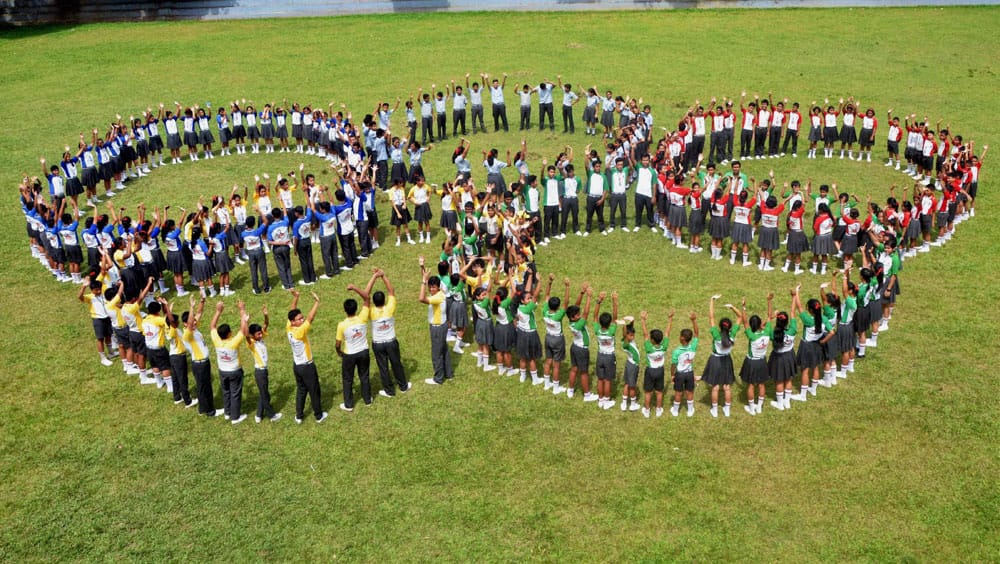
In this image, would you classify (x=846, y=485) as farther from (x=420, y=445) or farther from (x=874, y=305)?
(x=420, y=445)

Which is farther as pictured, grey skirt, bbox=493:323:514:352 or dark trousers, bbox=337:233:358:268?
dark trousers, bbox=337:233:358:268

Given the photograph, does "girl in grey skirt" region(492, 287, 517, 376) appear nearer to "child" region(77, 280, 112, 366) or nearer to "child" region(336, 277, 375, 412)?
"child" region(336, 277, 375, 412)

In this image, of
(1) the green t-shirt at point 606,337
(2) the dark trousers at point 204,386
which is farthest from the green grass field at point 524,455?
(1) the green t-shirt at point 606,337

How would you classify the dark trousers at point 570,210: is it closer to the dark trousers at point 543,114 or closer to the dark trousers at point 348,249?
the dark trousers at point 348,249

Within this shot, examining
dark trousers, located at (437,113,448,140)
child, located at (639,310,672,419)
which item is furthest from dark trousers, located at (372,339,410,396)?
dark trousers, located at (437,113,448,140)

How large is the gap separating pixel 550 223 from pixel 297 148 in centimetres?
1095

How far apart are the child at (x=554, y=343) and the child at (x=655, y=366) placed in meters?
1.32

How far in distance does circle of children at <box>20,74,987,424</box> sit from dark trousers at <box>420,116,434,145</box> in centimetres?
8

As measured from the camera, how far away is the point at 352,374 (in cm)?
1195

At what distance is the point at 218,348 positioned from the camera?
11.2 meters

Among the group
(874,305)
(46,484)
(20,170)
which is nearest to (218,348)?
(46,484)

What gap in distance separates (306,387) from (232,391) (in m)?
1.13

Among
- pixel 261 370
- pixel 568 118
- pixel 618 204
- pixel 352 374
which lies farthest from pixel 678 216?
pixel 568 118

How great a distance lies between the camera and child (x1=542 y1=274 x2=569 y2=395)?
1195 cm
